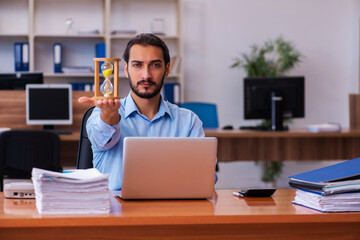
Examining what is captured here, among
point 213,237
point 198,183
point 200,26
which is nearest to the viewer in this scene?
point 213,237

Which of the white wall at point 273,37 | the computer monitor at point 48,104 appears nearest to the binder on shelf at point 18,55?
the computer monitor at point 48,104

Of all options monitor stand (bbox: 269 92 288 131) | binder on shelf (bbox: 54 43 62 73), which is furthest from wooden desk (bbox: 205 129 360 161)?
binder on shelf (bbox: 54 43 62 73)

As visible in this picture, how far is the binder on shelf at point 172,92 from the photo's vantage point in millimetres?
6031

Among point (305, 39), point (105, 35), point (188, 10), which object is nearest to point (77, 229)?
point (105, 35)

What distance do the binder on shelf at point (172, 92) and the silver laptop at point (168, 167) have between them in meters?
4.25

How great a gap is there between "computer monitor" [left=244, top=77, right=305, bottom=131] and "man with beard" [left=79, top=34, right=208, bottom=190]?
2645mm

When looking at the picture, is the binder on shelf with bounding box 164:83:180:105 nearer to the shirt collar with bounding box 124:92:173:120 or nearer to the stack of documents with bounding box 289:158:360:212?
the shirt collar with bounding box 124:92:173:120

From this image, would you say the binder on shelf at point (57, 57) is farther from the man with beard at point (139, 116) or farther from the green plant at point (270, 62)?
the man with beard at point (139, 116)

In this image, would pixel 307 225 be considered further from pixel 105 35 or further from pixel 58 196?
pixel 105 35

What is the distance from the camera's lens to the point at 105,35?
237 inches

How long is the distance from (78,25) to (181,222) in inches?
198

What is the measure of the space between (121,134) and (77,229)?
0.64 metres

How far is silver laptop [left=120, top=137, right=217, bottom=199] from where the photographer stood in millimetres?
1703

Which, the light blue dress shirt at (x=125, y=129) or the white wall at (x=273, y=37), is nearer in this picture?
the light blue dress shirt at (x=125, y=129)
